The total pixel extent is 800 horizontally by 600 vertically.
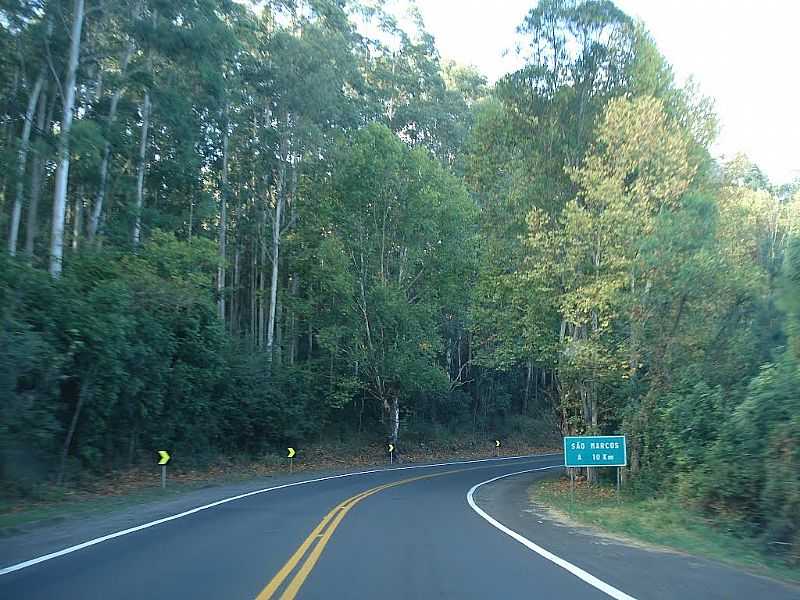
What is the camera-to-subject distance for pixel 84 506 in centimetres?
1702

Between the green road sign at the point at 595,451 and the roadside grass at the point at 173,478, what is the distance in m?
11.0

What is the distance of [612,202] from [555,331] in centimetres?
730

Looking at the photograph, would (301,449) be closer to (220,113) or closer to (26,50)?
(220,113)

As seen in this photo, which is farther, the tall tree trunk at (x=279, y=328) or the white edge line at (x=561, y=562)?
the tall tree trunk at (x=279, y=328)

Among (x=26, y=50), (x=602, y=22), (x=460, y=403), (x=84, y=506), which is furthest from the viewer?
(x=460, y=403)

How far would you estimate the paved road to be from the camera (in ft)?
26.7

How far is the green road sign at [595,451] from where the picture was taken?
1889cm

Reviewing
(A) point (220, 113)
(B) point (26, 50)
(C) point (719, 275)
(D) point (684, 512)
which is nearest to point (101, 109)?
(B) point (26, 50)

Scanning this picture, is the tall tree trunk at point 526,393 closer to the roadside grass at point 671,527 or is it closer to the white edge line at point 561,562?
the roadside grass at point 671,527

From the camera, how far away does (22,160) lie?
22016 millimetres

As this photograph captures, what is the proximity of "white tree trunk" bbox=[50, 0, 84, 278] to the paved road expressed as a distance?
396 inches

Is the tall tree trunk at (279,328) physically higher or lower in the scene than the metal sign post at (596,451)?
higher

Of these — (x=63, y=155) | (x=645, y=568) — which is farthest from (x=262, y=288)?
(x=645, y=568)

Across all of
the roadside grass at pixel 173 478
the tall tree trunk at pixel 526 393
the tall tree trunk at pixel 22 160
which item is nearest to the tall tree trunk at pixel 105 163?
the tall tree trunk at pixel 22 160
